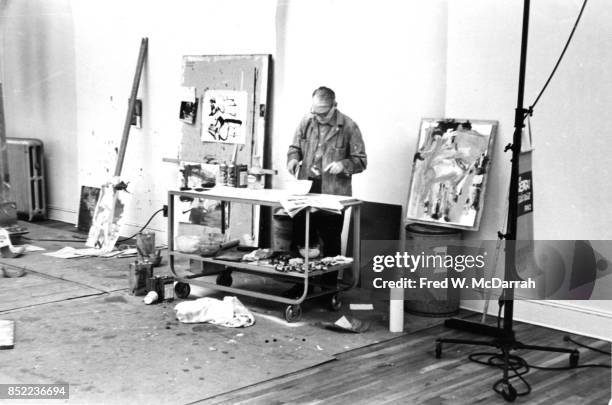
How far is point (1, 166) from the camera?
829 cm

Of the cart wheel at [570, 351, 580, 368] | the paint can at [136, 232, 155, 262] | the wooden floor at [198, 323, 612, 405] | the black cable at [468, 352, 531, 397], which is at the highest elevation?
the paint can at [136, 232, 155, 262]

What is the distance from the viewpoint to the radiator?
9.85 meters

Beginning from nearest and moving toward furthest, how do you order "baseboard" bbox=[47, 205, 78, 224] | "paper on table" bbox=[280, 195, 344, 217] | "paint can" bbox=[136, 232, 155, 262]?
"paper on table" bbox=[280, 195, 344, 217]
"paint can" bbox=[136, 232, 155, 262]
"baseboard" bbox=[47, 205, 78, 224]

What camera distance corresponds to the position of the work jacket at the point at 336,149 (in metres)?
6.07

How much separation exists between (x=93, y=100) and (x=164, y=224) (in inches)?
78.5

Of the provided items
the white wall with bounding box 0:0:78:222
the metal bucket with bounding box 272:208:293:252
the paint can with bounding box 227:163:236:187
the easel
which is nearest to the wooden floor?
the metal bucket with bounding box 272:208:293:252

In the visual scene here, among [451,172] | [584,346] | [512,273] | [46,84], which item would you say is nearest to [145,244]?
[451,172]

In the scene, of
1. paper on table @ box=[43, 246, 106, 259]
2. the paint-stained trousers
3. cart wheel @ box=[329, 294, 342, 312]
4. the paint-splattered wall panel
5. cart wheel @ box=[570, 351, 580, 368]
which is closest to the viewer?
cart wheel @ box=[570, 351, 580, 368]

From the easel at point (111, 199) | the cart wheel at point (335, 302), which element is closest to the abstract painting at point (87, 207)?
the easel at point (111, 199)

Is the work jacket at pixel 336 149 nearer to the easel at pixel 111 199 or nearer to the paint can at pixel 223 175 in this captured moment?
the paint can at pixel 223 175

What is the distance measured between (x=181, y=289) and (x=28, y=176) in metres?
4.64

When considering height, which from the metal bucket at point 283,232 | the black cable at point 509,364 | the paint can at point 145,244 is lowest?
the black cable at point 509,364

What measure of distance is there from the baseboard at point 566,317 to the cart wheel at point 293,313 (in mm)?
1612

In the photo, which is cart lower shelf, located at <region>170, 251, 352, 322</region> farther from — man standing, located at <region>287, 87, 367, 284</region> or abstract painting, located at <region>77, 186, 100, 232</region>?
abstract painting, located at <region>77, 186, 100, 232</region>
